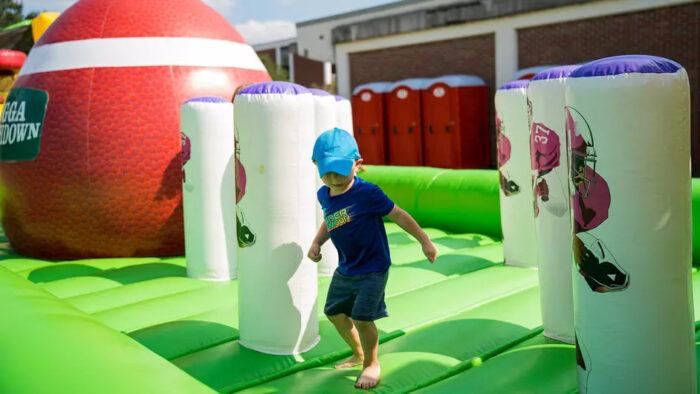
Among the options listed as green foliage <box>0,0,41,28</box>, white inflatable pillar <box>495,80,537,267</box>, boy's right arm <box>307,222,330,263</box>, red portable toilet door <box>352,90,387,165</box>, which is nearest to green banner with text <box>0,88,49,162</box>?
boy's right arm <box>307,222,330,263</box>

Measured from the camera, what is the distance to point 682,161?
208 centimetres

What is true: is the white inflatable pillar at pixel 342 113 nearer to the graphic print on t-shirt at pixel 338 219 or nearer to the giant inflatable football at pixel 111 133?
the giant inflatable football at pixel 111 133

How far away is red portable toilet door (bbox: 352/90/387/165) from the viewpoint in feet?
43.4

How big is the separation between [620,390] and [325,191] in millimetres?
1226

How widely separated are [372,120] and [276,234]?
420 inches

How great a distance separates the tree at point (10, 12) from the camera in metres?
32.8

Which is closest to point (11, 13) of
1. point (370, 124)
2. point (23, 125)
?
point (370, 124)

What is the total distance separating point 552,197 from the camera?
2.99m

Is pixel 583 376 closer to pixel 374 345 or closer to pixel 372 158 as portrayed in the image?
pixel 374 345

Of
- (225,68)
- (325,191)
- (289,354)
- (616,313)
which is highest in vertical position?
(225,68)

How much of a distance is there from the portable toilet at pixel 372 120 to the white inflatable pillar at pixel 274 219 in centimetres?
1045

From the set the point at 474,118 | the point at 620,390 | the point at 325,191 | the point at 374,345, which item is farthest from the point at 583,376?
the point at 474,118

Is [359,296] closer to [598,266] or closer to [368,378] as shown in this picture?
[368,378]

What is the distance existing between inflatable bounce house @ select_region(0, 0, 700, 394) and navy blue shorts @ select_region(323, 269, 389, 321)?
24cm
